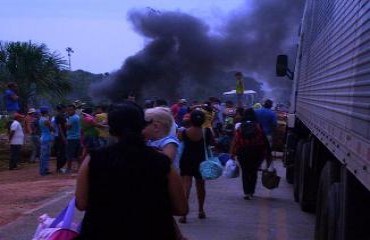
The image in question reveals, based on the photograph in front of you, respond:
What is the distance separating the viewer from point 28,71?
869 inches

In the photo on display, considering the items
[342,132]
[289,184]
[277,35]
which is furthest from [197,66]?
[342,132]

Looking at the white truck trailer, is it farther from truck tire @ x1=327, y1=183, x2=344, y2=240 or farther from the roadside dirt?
the roadside dirt

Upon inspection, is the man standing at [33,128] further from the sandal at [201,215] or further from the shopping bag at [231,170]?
the sandal at [201,215]

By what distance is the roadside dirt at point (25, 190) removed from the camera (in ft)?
31.5

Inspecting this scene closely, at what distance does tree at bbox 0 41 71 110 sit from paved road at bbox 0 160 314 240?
38.4 feet

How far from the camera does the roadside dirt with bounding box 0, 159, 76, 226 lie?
9594 mm

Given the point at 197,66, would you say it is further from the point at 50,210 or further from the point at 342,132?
the point at 342,132

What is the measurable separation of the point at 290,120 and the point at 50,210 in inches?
184

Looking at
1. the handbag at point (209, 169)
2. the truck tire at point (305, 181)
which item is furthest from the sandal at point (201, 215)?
the truck tire at point (305, 181)

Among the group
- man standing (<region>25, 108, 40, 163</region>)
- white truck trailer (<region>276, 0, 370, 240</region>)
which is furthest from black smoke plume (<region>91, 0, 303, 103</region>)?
white truck trailer (<region>276, 0, 370, 240</region>)

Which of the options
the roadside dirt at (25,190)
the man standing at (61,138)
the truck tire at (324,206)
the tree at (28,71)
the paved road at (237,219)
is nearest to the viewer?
the truck tire at (324,206)

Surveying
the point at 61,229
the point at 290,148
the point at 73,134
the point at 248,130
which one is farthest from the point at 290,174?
the point at 61,229

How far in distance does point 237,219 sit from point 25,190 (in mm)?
4685

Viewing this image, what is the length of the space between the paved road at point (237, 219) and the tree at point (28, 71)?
461 inches
